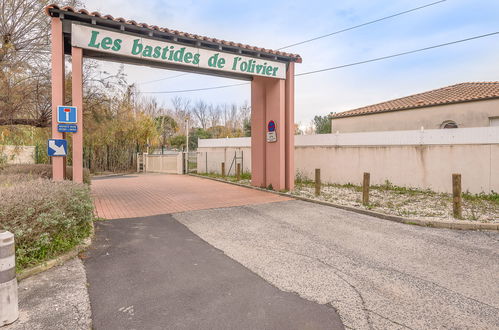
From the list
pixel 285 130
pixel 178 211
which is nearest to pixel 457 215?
pixel 285 130

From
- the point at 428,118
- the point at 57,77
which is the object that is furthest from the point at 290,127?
the point at 428,118

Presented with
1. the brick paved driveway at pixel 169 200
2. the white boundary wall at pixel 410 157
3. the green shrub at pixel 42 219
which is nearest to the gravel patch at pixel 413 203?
the white boundary wall at pixel 410 157

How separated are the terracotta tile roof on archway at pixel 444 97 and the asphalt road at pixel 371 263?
10.0m

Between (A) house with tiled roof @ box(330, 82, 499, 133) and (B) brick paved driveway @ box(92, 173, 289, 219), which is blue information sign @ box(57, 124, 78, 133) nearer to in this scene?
(B) brick paved driveway @ box(92, 173, 289, 219)

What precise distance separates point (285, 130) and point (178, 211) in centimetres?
522

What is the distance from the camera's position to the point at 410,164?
1097 centimetres

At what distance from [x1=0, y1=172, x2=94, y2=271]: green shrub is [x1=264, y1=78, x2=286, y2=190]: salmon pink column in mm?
6990

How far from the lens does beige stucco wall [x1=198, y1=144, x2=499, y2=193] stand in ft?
31.3

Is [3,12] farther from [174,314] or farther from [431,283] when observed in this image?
[431,283]

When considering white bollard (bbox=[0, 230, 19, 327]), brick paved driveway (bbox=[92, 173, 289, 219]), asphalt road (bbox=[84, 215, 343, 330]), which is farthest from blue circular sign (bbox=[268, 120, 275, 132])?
white bollard (bbox=[0, 230, 19, 327])

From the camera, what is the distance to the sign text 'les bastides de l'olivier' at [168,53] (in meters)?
7.45

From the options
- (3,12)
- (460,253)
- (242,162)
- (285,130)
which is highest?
(3,12)

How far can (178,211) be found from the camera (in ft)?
25.1

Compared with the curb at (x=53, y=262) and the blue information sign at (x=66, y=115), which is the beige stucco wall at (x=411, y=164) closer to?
the blue information sign at (x=66, y=115)
